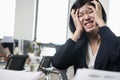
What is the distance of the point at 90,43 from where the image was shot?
1281mm

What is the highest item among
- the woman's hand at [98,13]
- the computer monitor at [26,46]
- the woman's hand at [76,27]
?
the woman's hand at [98,13]

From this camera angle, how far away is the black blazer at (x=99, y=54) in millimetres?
1147

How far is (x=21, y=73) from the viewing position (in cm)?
87

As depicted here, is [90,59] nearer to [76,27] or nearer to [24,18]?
[76,27]

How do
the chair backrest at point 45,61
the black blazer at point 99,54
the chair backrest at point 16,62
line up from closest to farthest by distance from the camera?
the black blazer at point 99,54 < the chair backrest at point 16,62 < the chair backrest at point 45,61

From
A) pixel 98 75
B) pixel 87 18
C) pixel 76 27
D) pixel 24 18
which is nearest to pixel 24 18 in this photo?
pixel 24 18

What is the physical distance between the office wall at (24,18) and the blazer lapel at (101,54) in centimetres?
669

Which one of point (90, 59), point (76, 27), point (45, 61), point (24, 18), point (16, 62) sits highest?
point (76, 27)

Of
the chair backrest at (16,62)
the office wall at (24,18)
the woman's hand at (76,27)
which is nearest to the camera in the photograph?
the woman's hand at (76,27)

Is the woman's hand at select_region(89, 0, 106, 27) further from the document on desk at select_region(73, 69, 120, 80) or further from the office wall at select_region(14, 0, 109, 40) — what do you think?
the office wall at select_region(14, 0, 109, 40)

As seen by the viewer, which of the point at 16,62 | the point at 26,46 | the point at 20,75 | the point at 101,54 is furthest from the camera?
the point at 26,46

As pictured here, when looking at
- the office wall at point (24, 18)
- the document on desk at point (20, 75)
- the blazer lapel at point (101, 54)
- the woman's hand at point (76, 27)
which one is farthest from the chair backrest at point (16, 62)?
the office wall at point (24, 18)

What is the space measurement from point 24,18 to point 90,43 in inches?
261

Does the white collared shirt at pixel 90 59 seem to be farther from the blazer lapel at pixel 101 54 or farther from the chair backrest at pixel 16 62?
the chair backrest at pixel 16 62
